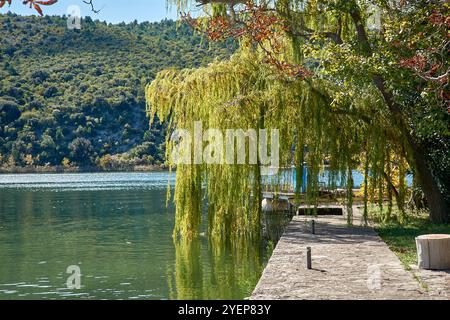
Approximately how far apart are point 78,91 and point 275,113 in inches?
3658

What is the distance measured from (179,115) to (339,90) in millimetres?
3970

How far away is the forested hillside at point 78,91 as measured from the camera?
100 meters

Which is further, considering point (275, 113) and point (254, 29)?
point (275, 113)

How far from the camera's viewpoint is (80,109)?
340 ft

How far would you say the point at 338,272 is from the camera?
10758mm

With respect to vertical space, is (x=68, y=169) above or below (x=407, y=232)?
above

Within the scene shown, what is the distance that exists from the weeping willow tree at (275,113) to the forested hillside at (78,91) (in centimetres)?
7815

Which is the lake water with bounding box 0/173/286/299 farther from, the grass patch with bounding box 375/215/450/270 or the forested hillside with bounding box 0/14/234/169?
the forested hillside with bounding box 0/14/234/169

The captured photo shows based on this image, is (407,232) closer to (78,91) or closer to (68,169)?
(68,169)

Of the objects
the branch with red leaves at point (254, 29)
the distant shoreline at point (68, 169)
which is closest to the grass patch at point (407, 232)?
the branch with red leaves at point (254, 29)

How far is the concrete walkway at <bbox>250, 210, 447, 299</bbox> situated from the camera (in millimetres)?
9031

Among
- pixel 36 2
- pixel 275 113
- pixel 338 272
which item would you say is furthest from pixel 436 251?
pixel 36 2
